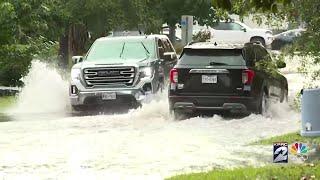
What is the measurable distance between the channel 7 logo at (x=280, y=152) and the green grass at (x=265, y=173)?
0.11 metres

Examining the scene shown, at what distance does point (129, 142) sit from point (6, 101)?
1046 cm

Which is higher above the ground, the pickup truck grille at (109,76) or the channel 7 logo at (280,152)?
the pickup truck grille at (109,76)

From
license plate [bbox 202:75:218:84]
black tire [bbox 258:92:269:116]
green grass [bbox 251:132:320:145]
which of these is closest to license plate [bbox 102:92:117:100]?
license plate [bbox 202:75:218:84]

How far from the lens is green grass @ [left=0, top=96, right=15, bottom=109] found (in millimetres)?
20391

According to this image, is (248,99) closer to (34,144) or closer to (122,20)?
(34,144)

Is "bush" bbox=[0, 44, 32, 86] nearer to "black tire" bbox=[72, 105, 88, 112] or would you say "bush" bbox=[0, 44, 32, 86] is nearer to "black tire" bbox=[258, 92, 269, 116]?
"black tire" bbox=[72, 105, 88, 112]

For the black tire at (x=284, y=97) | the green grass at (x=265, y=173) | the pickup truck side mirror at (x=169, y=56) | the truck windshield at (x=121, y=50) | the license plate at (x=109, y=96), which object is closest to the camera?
the green grass at (x=265, y=173)

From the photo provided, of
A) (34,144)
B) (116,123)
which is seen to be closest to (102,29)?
(116,123)

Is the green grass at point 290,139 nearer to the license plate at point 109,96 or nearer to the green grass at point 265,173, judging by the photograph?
the green grass at point 265,173

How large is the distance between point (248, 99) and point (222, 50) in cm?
123

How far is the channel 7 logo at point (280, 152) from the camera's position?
8828 mm

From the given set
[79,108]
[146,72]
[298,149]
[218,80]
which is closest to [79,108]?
[79,108]

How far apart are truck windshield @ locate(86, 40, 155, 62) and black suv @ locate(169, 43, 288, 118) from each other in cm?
310

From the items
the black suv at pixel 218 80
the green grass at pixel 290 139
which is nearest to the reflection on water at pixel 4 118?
the black suv at pixel 218 80
